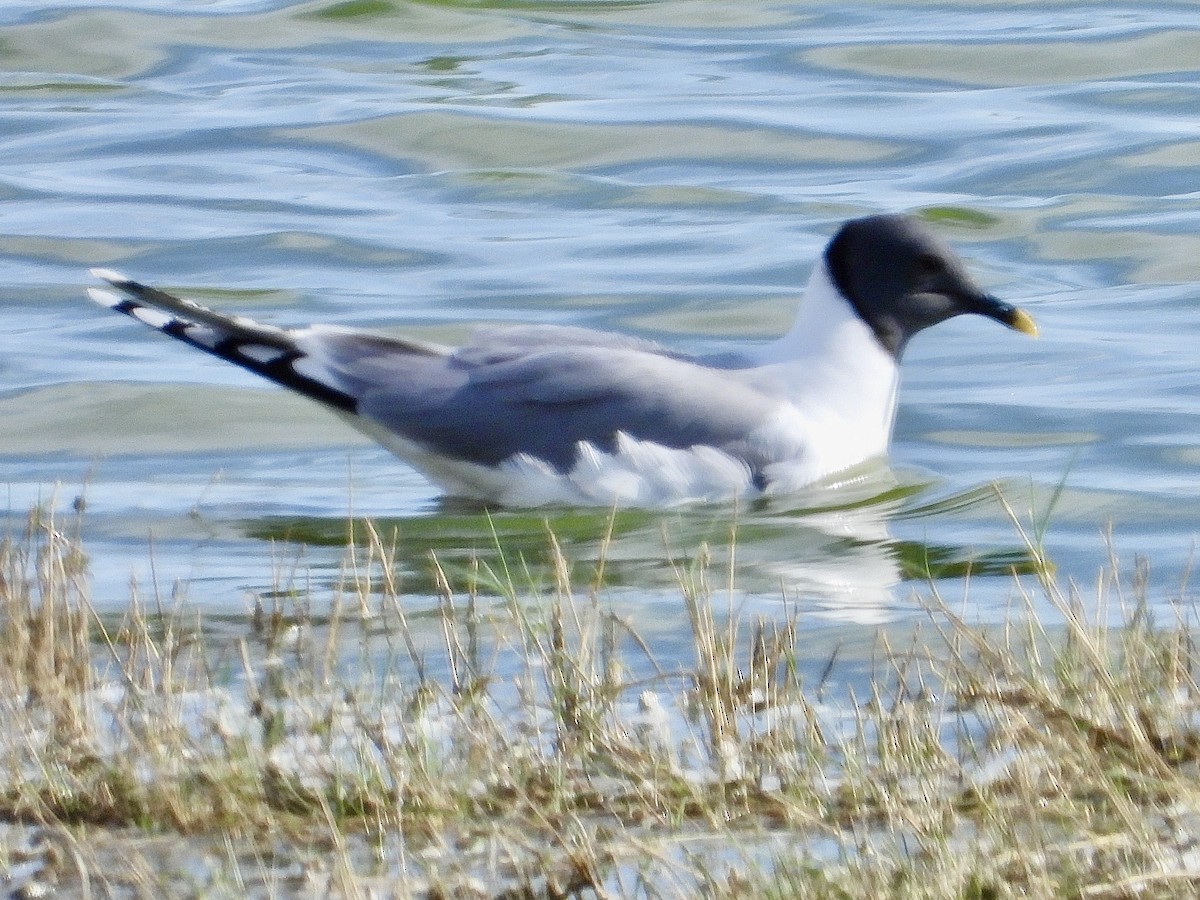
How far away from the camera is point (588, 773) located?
388cm

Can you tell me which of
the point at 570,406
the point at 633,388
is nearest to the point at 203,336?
the point at 570,406

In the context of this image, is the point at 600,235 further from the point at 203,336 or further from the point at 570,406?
the point at 570,406

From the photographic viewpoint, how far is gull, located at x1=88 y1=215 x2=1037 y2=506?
676 centimetres

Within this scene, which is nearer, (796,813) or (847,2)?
(796,813)

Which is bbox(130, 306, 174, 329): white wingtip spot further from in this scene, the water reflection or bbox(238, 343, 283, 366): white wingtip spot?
the water reflection

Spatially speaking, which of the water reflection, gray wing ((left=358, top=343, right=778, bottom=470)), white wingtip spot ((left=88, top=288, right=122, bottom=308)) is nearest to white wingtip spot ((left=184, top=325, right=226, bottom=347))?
white wingtip spot ((left=88, top=288, right=122, bottom=308))

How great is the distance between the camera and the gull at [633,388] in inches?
266

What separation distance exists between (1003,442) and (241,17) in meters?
8.92

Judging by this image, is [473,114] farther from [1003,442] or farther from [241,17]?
[1003,442]

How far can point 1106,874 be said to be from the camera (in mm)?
3248

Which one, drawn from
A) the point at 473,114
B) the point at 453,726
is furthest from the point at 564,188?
the point at 453,726

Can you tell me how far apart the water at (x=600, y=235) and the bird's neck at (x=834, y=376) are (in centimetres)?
16

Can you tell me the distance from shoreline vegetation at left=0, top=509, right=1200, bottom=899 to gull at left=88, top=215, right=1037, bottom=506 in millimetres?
2255

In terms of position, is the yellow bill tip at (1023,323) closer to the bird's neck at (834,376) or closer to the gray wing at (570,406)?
the bird's neck at (834,376)
